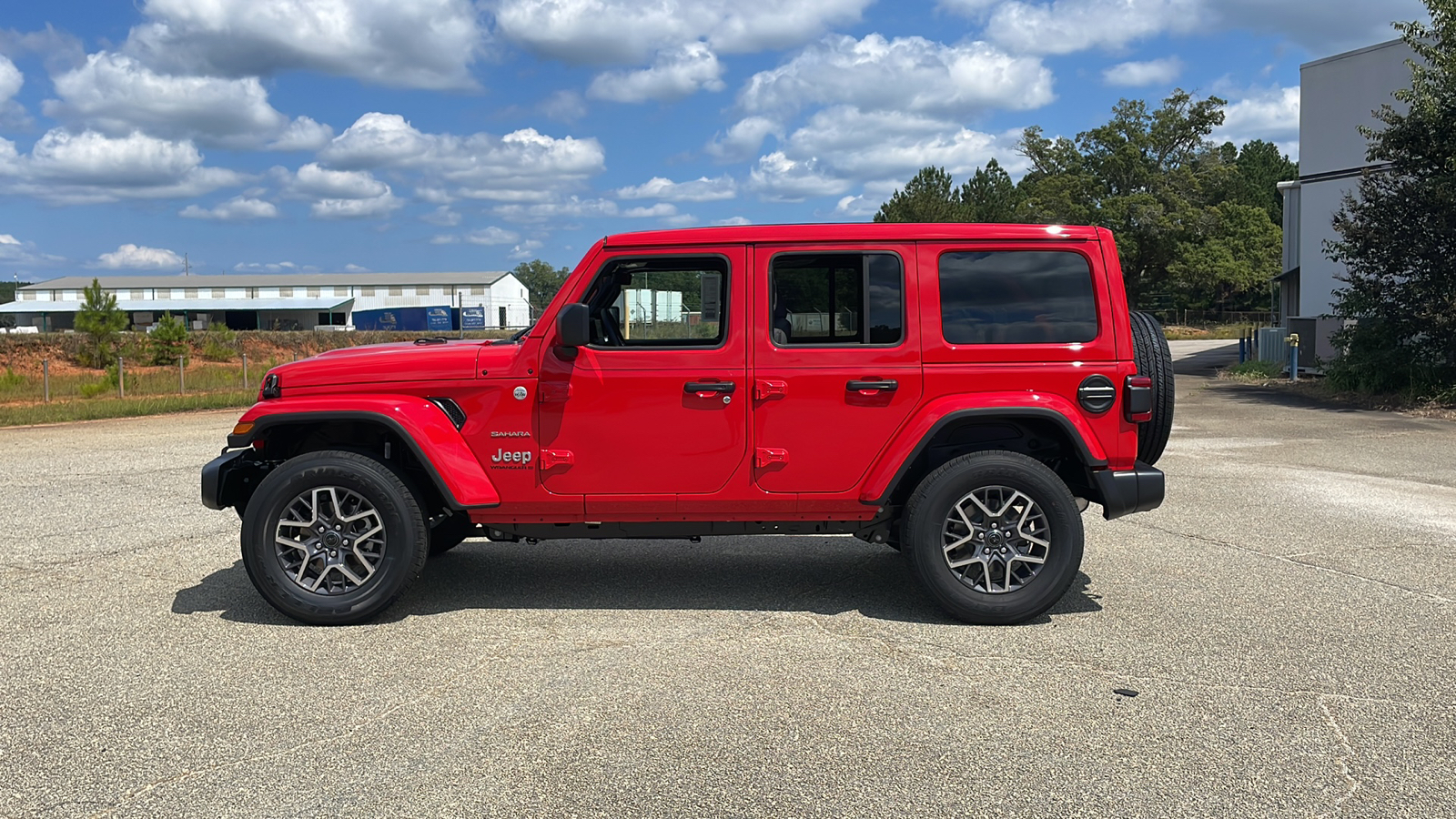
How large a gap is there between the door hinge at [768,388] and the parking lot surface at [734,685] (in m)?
1.15

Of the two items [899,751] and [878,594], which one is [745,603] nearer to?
[878,594]

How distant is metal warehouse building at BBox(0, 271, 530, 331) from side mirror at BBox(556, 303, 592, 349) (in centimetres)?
8440

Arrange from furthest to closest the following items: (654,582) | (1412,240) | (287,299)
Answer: (287,299) < (1412,240) < (654,582)

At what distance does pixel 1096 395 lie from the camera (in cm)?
530

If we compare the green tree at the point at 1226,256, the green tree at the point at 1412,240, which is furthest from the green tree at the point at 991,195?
the green tree at the point at 1412,240

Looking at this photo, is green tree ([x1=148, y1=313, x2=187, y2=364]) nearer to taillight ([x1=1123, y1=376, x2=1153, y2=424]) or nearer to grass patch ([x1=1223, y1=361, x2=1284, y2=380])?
grass patch ([x1=1223, y1=361, x2=1284, y2=380])

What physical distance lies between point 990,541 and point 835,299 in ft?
4.68

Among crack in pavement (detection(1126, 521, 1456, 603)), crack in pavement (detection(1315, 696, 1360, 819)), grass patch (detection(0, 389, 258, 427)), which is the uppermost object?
grass patch (detection(0, 389, 258, 427))

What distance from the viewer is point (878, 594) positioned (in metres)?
5.98

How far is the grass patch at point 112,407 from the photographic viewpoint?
61.5 ft

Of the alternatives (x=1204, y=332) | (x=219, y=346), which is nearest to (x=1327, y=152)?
(x=219, y=346)

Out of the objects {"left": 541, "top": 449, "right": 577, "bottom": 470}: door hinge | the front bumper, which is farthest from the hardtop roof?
the front bumper

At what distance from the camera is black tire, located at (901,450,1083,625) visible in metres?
5.23

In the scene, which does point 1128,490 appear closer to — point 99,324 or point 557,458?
point 557,458
